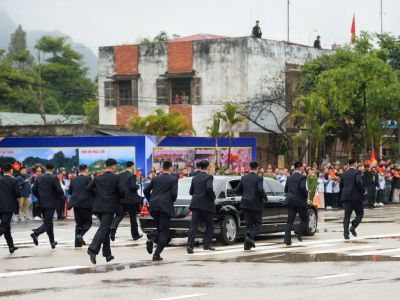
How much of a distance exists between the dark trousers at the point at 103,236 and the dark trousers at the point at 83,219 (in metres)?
4.00

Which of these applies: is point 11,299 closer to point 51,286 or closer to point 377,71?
point 51,286

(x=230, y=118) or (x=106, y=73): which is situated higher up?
(x=106, y=73)

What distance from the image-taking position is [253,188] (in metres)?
20.2

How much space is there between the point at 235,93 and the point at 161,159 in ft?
43.2

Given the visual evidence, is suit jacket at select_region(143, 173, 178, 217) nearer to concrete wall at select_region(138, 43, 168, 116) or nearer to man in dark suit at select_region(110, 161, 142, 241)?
man in dark suit at select_region(110, 161, 142, 241)

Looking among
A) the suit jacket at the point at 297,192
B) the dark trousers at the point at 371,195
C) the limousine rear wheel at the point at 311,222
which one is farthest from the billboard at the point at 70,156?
the suit jacket at the point at 297,192

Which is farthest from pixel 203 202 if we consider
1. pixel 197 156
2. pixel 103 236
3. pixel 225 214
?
pixel 197 156

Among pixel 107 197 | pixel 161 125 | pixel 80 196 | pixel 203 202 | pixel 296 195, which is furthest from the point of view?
pixel 161 125

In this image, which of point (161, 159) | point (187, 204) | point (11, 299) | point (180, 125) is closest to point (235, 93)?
point (180, 125)

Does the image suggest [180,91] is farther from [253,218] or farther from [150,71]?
[253,218]

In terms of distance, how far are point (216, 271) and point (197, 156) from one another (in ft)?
89.6

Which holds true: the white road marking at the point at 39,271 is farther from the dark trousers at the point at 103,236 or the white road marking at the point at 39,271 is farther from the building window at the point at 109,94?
the building window at the point at 109,94

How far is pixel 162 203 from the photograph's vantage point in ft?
58.9

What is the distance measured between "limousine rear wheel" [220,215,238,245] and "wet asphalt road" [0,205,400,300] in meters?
0.23
